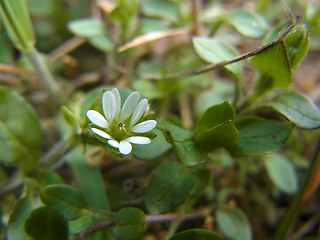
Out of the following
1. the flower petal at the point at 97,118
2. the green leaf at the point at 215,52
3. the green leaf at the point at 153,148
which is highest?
the green leaf at the point at 215,52

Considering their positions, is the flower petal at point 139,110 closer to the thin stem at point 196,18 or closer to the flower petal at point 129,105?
the flower petal at point 129,105

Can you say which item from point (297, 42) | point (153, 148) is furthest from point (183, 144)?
point (297, 42)

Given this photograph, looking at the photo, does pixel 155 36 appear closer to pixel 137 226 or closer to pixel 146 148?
pixel 146 148

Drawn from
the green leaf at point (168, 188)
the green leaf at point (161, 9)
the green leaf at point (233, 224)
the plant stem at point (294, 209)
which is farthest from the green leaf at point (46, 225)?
the green leaf at point (161, 9)

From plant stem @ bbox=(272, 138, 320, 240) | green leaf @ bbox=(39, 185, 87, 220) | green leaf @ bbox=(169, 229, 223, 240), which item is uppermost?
green leaf @ bbox=(39, 185, 87, 220)

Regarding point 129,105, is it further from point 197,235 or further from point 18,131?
point 18,131

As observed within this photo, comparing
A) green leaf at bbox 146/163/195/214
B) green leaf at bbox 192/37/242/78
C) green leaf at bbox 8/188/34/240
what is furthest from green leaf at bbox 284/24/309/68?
green leaf at bbox 8/188/34/240

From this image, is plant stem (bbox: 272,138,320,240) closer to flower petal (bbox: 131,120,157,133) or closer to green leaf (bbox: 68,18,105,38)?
flower petal (bbox: 131,120,157,133)
